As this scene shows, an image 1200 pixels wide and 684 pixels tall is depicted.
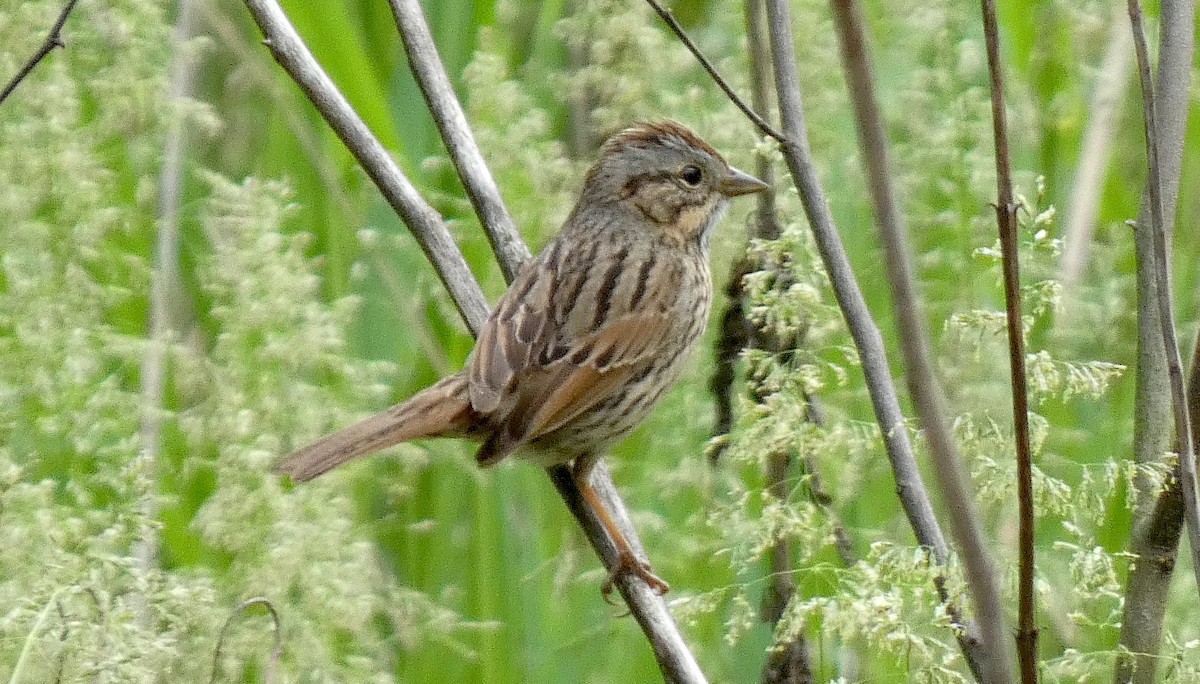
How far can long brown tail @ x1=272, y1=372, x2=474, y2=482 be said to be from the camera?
2418 millimetres

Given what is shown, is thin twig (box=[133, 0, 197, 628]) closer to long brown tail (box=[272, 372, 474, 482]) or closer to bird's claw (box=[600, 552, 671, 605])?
long brown tail (box=[272, 372, 474, 482])

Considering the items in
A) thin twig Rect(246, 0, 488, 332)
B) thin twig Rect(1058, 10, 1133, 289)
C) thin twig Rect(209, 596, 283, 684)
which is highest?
thin twig Rect(1058, 10, 1133, 289)

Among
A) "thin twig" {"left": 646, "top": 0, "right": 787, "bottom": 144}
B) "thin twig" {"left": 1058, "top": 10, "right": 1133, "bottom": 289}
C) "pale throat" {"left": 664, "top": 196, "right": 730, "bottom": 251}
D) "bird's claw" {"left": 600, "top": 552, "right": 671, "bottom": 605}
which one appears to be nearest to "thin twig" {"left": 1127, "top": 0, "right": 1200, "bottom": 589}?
"thin twig" {"left": 646, "top": 0, "right": 787, "bottom": 144}

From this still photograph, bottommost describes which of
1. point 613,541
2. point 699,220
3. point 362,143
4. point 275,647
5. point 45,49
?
point 275,647

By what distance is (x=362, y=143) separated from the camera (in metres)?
2.47

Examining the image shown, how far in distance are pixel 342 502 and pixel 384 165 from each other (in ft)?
1.83

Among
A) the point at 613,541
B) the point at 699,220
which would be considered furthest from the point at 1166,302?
the point at 699,220

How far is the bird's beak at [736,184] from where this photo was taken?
3.06 metres

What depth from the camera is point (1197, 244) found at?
3.23m

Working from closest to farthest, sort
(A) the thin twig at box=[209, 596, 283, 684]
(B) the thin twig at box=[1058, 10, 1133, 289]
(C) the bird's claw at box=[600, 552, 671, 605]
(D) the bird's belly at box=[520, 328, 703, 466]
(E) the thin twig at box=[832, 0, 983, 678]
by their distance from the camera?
(E) the thin twig at box=[832, 0, 983, 678], (A) the thin twig at box=[209, 596, 283, 684], (C) the bird's claw at box=[600, 552, 671, 605], (D) the bird's belly at box=[520, 328, 703, 466], (B) the thin twig at box=[1058, 10, 1133, 289]

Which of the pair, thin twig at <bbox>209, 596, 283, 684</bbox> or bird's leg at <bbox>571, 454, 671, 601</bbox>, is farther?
bird's leg at <bbox>571, 454, 671, 601</bbox>

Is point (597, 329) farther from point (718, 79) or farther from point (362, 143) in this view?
point (718, 79)

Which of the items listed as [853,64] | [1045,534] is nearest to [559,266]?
[1045,534]

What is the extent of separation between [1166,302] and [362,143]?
1.34 m
